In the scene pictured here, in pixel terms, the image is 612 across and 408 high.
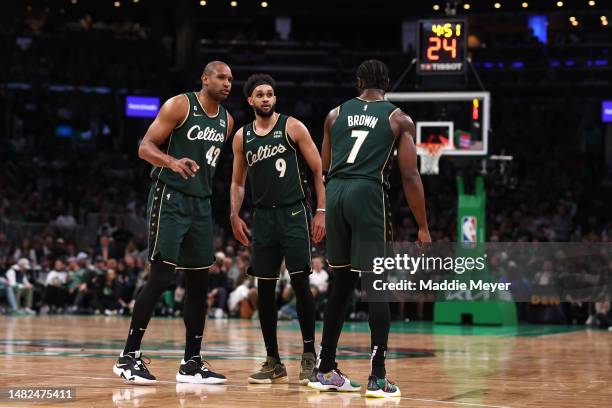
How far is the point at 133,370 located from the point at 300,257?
153 centimetres

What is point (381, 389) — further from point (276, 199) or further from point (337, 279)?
point (276, 199)

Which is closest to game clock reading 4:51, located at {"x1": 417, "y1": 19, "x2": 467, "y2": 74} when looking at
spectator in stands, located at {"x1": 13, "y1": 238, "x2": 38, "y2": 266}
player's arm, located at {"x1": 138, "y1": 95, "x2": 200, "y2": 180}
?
spectator in stands, located at {"x1": 13, "y1": 238, "x2": 38, "y2": 266}

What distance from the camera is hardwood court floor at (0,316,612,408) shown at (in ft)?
21.2

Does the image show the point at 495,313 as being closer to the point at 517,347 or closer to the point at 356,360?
the point at 517,347

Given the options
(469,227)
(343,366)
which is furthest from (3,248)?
(343,366)

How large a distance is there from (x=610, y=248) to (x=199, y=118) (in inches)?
403

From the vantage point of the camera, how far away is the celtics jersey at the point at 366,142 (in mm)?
7043

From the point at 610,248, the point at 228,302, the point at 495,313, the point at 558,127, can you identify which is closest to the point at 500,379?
the point at 610,248

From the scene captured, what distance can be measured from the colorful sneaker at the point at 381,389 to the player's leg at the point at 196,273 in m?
1.23

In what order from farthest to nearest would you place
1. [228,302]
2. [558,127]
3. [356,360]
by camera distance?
[558,127] < [228,302] < [356,360]

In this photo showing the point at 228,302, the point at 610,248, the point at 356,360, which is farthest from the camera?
the point at 228,302

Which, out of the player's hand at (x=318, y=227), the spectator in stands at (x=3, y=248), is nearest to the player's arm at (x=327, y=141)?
the player's hand at (x=318, y=227)

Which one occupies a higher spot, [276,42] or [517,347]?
[276,42]

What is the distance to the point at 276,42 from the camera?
1431 inches
